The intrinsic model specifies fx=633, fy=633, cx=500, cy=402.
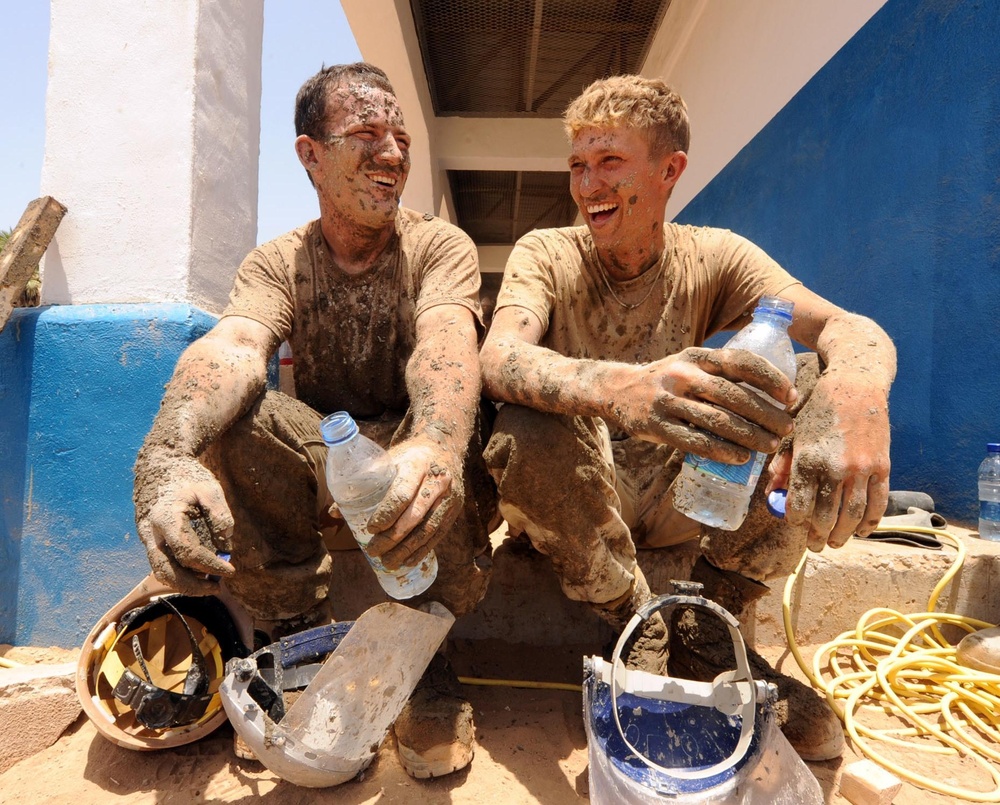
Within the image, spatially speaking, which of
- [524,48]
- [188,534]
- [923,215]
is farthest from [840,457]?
[524,48]

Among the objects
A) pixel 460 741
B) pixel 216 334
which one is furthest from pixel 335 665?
pixel 216 334

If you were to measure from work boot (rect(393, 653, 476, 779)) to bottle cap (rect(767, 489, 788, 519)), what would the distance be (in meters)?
0.83

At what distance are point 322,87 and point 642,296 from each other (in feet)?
3.87

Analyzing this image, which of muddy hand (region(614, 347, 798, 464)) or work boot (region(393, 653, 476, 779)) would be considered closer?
muddy hand (region(614, 347, 798, 464))

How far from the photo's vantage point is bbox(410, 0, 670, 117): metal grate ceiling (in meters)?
→ 5.96

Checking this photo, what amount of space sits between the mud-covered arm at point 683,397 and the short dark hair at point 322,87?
44.8 inches

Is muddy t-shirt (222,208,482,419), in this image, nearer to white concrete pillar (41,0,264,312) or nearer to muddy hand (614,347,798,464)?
white concrete pillar (41,0,264,312)

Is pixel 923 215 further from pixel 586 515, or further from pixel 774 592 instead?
pixel 586 515

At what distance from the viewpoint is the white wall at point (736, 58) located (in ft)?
12.1

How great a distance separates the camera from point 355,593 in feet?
6.89

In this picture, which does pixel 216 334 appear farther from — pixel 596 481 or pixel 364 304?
pixel 596 481

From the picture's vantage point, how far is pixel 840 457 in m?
1.21

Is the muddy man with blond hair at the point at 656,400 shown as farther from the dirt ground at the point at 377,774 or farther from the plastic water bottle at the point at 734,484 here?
the dirt ground at the point at 377,774

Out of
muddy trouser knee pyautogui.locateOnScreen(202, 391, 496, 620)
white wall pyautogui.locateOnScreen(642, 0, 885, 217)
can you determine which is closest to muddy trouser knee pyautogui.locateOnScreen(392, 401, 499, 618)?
muddy trouser knee pyautogui.locateOnScreen(202, 391, 496, 620)
